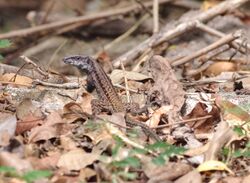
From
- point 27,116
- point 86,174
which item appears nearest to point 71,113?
point 27,116

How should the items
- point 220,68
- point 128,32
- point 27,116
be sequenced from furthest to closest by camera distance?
point 128,32
point 220,68
point 27,116

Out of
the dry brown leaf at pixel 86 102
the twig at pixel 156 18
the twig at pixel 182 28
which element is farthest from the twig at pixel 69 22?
the dry brown leaf at pixel 86 102

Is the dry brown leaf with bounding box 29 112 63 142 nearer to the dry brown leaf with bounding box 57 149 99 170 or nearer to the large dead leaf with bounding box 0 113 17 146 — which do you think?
the large dead leaf with bounding box 0 113 17 146

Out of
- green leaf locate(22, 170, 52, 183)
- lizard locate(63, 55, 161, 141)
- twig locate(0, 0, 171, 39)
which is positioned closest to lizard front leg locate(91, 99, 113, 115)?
lizard locate(63, 55, 161, 141)

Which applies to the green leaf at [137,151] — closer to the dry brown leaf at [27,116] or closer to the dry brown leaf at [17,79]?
the dry brown leaf at [27,116]

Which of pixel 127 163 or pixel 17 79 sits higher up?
pixel 17 79

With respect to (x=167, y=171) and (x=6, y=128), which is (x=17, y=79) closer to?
(x=6, y=128)

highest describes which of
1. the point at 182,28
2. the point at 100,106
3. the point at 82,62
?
the point at 182,28
